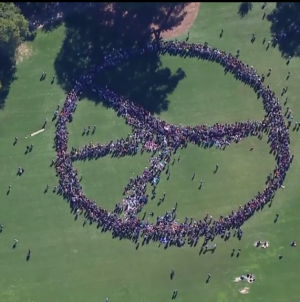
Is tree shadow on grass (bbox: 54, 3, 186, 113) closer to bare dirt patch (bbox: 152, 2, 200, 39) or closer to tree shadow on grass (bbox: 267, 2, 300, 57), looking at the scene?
bare dirt patch (bbox: 152, 2, 200, 39)

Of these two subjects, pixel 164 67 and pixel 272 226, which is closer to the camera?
pixel 272 226

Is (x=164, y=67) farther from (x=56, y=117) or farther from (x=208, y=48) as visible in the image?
(x=56, y=117)

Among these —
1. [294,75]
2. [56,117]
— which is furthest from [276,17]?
[56,117]

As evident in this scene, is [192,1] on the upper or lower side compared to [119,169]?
upper

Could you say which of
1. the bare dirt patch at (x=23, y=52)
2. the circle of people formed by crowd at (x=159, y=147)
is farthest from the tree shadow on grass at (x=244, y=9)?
the bare dirt patch at (x=23, y=52)

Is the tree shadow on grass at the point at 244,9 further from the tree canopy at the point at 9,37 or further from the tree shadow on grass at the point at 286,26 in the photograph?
the tree canopy at the point at 9,37

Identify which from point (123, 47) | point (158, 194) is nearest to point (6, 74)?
point (123, 47)
